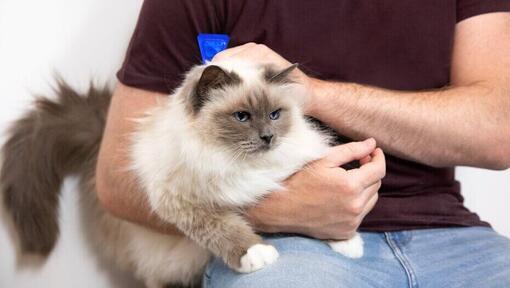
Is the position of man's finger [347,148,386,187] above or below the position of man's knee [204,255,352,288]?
above

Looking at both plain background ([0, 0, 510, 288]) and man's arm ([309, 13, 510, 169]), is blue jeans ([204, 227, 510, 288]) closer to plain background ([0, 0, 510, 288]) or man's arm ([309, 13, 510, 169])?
man's arm ([309, 13, 510, 169])

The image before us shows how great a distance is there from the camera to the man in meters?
1.18

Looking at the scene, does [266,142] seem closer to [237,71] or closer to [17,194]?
[237,71]

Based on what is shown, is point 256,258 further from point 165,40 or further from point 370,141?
point 165,40

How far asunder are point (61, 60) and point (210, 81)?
2.38ft

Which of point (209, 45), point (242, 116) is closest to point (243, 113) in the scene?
point (242, 116)

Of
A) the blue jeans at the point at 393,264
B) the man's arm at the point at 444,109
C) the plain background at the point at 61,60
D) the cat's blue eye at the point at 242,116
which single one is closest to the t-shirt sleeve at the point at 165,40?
the man's arm at the point at 444,109

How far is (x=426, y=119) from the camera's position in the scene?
48.8 inches

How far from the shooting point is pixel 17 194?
4.95ft

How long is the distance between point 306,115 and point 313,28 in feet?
0.71

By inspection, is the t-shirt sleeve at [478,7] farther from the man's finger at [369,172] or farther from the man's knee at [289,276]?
the man's knee at [289,276]

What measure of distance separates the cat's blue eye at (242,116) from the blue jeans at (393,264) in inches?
11.5

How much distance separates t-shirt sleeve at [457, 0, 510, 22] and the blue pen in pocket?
0.62m

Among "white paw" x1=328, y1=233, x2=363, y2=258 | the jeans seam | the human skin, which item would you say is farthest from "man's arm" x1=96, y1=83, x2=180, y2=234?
the jeans seam
